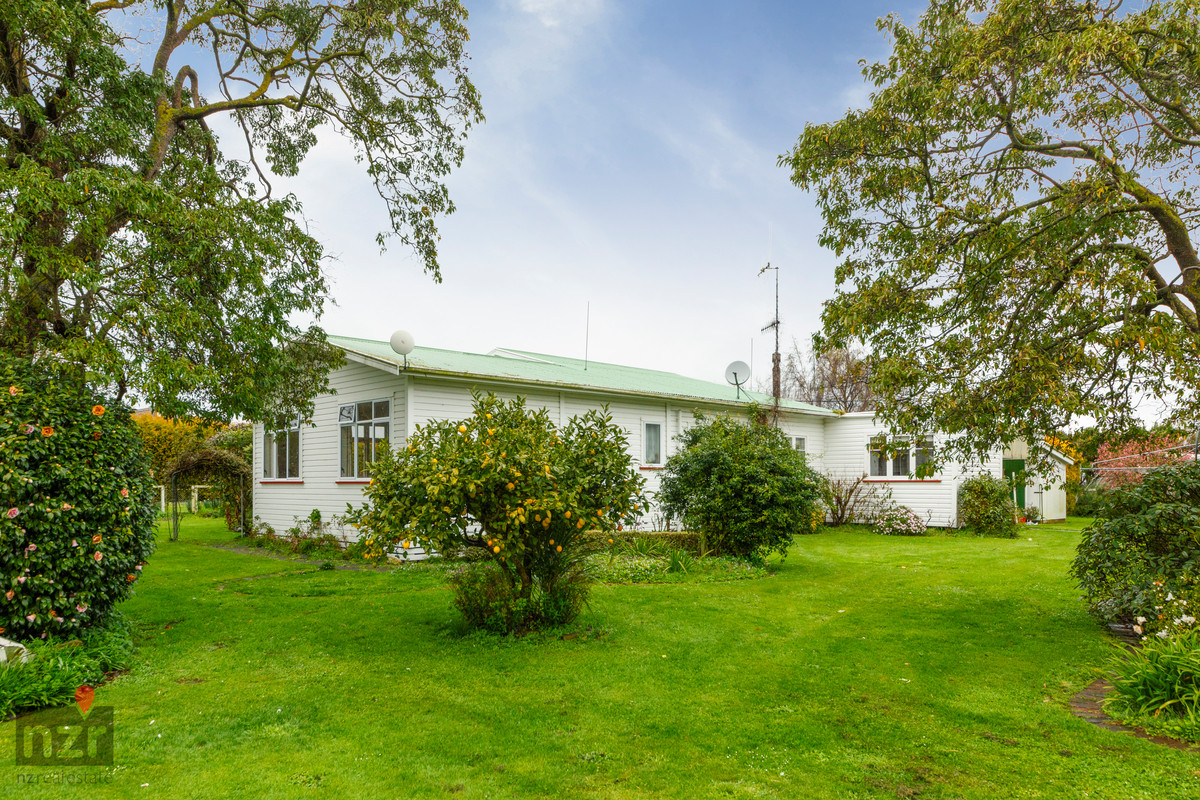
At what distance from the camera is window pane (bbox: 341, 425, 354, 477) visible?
45.5 feet

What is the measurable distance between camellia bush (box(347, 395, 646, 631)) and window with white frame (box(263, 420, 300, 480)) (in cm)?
987

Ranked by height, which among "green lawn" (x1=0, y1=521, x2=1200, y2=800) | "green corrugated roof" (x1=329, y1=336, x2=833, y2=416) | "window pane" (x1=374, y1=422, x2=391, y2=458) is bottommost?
"green lawn" (x1=0, y1=521, x2=1200, y2=800)

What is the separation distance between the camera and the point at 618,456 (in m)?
6.74

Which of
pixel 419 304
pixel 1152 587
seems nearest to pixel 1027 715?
pixel 1152 587

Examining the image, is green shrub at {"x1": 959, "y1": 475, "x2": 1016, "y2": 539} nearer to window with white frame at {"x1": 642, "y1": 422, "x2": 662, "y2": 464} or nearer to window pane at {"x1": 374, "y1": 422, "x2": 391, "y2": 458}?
window with white frame at {"x1": 642, "y1": 422, "x2": 662, "y2": 464}

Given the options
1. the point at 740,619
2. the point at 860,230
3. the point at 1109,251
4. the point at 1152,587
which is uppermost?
the point at 860,230

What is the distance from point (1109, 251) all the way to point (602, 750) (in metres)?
6.98

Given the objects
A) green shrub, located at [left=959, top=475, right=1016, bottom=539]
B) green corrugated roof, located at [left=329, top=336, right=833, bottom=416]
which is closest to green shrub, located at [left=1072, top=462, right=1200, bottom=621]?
green corrugated roof, located at [left=329, top=336, right=833, bottom=416]

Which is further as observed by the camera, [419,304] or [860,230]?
[419,304]

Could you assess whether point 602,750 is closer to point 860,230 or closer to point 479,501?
point 479,501

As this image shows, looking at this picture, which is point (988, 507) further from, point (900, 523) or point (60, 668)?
point (60, 668)

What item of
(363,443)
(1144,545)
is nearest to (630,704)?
(1144,545)

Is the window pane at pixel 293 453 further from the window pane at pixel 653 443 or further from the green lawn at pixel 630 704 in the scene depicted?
the window pane at pixel 653 443

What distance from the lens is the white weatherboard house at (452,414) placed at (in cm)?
1291
